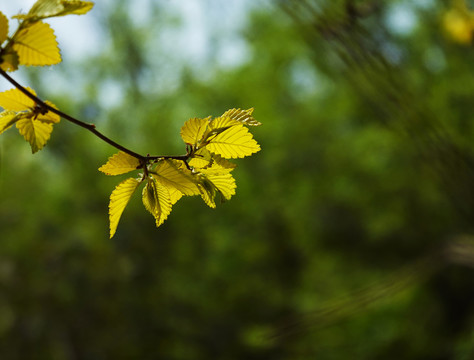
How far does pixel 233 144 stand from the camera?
0.38m

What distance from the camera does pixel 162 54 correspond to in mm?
8070

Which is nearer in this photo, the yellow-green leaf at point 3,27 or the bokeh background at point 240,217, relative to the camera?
the yellow-green leaf at point 3,27

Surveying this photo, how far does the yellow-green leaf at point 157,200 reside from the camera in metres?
0.38

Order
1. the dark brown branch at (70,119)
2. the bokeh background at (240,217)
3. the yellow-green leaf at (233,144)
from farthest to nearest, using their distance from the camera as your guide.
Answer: the bokeh background at (240,217) → the yellow-green leaf at (233,144) → the dark brown branch at (70,119)

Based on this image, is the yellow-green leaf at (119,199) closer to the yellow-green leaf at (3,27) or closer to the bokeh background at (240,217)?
the yellow-green leaf at (3,27)

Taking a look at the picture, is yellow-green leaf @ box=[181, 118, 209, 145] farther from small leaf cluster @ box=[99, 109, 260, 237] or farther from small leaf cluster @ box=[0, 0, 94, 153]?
small leaf cluster @ box=[0, 0, 94, 153]

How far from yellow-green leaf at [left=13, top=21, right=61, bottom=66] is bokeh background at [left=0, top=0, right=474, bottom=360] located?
11.1ft

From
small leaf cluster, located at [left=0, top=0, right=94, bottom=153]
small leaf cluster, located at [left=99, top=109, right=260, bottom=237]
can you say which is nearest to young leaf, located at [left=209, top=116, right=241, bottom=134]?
small leaf cluster, located at [left=99, top=109, right=260, bottom=237]

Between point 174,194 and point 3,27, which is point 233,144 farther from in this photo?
point 3,27

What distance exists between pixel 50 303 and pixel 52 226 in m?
0.78

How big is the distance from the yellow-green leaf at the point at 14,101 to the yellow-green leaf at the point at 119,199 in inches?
3.7

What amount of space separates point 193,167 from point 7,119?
0.15m

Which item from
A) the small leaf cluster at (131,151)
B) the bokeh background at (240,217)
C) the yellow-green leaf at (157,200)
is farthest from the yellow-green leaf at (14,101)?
the bokeh background at (240,217)

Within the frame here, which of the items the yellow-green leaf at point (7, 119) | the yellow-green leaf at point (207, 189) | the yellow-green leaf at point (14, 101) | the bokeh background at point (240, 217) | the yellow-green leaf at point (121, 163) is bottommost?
the yellow-green leaf at point (207, 189)
